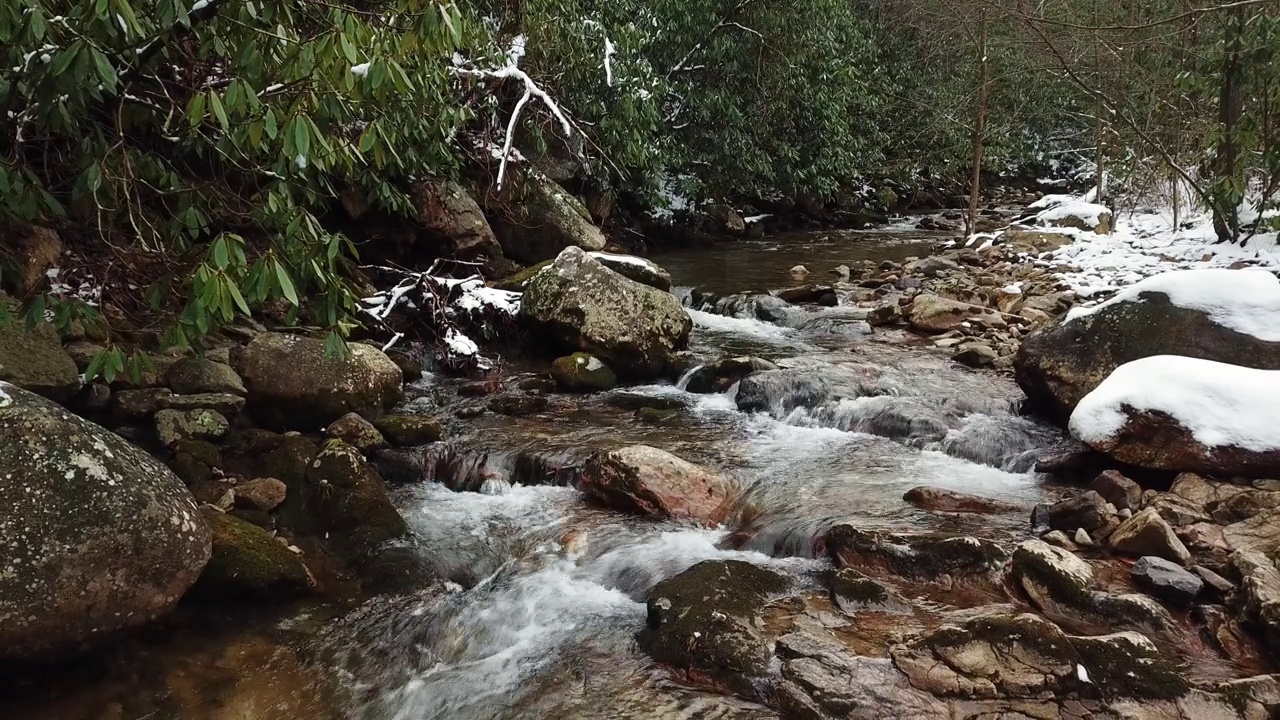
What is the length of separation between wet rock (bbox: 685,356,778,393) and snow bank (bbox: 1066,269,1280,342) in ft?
9.56

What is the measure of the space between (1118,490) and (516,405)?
448 centimetres

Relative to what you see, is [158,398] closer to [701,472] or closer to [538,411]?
[538,411]

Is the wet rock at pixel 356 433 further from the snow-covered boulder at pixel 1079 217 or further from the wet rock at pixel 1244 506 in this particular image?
the snow-covered boulder at pixel 1079 217

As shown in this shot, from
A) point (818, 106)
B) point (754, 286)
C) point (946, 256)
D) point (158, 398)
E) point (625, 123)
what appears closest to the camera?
point (158, 398)

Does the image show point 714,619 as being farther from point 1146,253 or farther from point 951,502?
point 1146,253

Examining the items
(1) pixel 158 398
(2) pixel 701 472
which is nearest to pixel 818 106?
(2) pixel 701 472

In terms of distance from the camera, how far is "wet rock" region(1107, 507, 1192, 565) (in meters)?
4.00

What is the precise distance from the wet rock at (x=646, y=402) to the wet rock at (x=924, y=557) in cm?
288

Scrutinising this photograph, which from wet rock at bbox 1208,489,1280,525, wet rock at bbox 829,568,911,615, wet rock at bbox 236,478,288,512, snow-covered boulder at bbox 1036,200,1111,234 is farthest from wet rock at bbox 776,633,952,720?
snow-covered boulder at bbox 1036,200,1111,234

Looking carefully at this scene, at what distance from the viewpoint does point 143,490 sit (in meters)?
3.66

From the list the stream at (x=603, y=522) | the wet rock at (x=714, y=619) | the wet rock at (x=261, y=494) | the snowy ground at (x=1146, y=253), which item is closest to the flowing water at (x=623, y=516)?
the stream at (x=603, y=522)

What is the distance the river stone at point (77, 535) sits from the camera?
10.7ft

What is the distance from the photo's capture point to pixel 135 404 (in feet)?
17.4

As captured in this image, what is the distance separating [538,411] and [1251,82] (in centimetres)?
885
